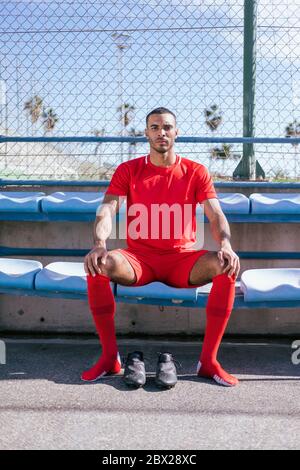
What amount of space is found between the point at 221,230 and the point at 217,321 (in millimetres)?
463

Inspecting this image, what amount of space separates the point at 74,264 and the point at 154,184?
27.8 inches

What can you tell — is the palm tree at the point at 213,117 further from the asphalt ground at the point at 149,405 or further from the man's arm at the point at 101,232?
the asphalt ground at the point at 149,405

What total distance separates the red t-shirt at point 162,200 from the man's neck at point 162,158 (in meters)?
0.02

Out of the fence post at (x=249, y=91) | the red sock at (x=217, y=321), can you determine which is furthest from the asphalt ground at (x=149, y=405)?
the fence post at (x=249, y=91)

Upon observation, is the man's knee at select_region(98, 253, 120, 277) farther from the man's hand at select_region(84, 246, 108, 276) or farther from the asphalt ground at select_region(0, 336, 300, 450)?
the asphalt ground at select_region(0, 336, 300, 450)

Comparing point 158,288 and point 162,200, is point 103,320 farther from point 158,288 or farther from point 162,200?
point 162,200

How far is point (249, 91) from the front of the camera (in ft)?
11.8

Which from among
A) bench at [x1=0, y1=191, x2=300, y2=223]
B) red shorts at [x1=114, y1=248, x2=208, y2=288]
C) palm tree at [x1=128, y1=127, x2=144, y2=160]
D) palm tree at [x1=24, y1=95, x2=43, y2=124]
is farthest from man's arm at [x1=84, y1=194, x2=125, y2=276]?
palm tree at [x1=24, y1=95, x2=43, y2=124]

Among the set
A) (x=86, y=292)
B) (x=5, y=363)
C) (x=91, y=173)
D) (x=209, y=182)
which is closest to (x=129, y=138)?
(x=91, y=173)

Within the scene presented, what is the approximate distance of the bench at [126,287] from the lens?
2.81 meters

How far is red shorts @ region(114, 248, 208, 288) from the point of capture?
2.80 m

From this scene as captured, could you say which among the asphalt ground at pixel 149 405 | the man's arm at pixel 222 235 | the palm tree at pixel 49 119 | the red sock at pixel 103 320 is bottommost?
the asphalt ground at pixel 149 405

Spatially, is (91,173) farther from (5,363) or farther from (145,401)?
(145,401)

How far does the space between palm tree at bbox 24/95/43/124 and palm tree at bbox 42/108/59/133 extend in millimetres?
44
